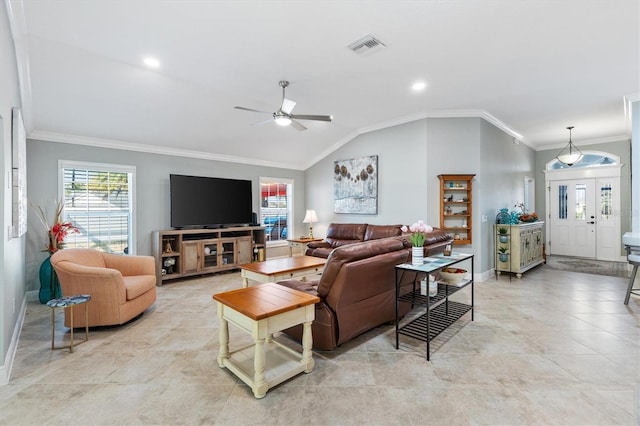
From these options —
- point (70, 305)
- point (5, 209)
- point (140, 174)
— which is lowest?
point (70, 305)

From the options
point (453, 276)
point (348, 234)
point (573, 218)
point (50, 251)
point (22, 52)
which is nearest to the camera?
point (22, 52)

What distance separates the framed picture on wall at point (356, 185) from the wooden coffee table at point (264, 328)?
4044 mm

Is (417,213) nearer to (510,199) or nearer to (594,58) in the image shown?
(510,199)

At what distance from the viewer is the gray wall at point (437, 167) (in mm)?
5340

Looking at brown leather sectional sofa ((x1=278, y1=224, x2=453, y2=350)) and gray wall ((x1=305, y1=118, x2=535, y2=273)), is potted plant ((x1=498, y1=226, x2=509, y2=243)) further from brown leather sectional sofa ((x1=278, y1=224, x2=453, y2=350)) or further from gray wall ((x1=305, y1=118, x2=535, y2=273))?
brown leather sectional sofa ((x1=278, y1=224, x2=453, y2=350))

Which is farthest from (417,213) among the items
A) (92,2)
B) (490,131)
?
(92,2)

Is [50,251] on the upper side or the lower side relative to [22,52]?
lower

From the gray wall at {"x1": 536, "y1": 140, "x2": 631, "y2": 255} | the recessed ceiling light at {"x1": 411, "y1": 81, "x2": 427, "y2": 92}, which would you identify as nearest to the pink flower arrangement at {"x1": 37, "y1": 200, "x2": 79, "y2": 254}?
the recessed ceiling light at {"x1": 411, "y1": 81, "x2": 427, "y2": 92}

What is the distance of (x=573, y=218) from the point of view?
7703 mm

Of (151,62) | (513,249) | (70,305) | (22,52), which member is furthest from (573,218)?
(22,52)

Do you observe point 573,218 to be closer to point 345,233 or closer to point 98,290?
point 345,233

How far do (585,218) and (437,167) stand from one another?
5.06m

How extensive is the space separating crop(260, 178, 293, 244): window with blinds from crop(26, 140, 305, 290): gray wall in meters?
0.18

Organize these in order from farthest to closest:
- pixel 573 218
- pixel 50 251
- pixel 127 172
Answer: pixel 573 218
pixel 127 172
pixel 50 251
